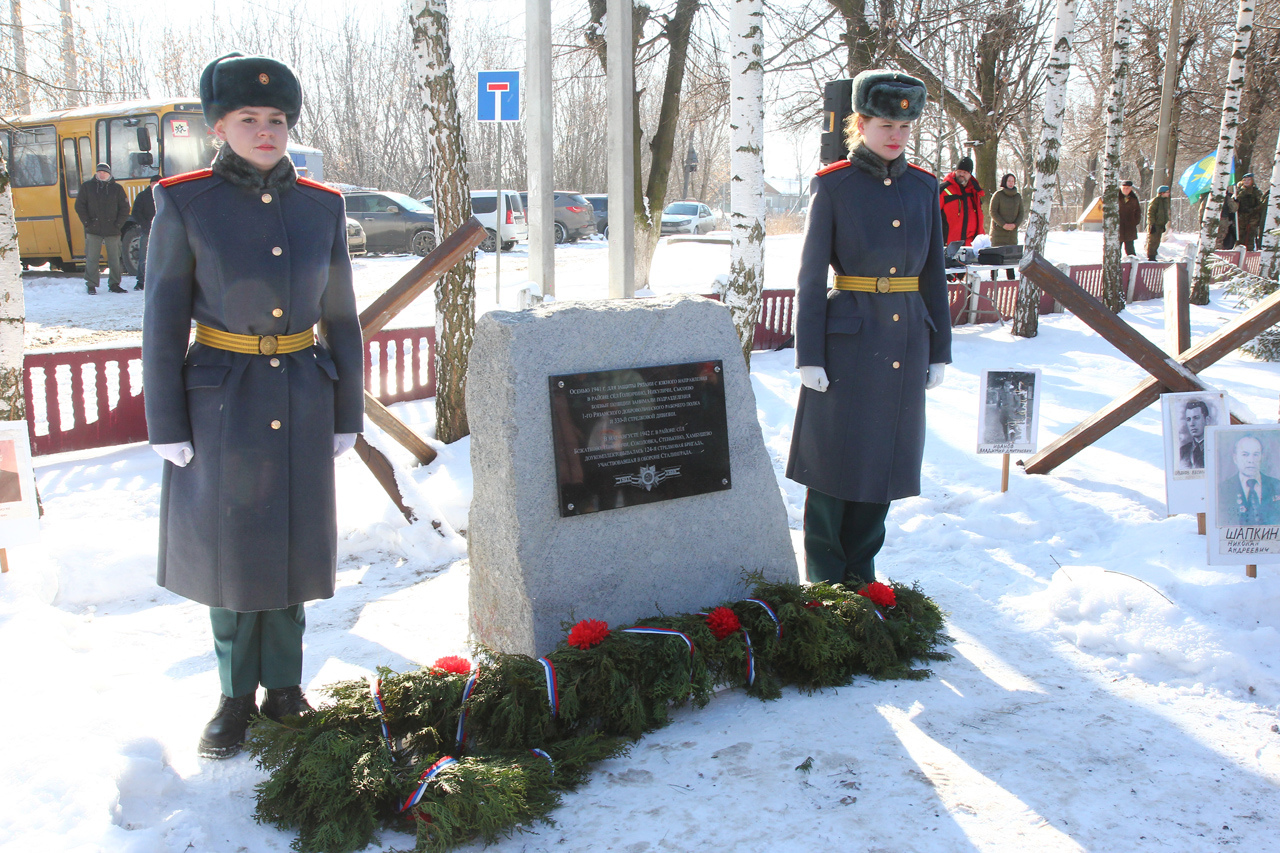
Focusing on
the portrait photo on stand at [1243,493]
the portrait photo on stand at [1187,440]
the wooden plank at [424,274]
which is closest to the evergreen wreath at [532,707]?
the portrait photo on stand at [1243,493]

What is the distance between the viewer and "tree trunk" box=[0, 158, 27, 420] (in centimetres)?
441

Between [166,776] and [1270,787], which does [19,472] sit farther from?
[1270,787]

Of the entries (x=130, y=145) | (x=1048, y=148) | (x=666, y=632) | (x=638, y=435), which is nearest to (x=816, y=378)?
(x=638, y=435)

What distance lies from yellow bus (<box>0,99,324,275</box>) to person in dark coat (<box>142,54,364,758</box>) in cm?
1406

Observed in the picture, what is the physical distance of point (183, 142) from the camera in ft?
50.9

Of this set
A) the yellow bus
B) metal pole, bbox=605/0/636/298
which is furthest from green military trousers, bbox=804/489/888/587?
the yellow bus

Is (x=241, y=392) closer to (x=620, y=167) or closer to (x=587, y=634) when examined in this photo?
(x=587, y=634)

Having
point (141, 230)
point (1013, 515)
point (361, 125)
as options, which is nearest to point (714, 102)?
point (141, 230)

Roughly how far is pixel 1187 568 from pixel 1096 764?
4.84 ft

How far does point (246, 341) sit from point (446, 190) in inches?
146

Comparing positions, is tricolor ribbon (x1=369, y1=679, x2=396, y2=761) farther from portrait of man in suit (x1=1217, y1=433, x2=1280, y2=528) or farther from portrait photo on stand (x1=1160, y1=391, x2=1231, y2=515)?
portrait photo on stand (x1=1160, y1=391, x2=1231, y2=515)

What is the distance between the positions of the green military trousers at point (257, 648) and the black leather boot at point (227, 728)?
0.09ft

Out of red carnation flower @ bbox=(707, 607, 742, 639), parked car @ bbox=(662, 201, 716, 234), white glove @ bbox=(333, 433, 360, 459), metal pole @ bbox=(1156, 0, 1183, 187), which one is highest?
metal pole @ bbox=(1156, 0, 1183, 187)

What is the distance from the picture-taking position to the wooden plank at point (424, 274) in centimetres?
445
